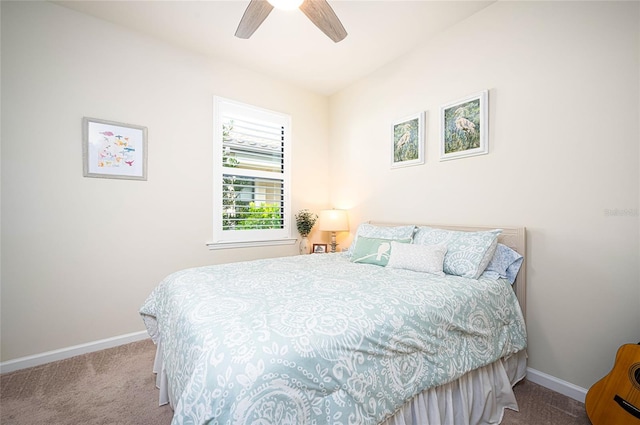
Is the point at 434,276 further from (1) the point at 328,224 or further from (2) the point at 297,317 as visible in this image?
(1) the point at 328,224

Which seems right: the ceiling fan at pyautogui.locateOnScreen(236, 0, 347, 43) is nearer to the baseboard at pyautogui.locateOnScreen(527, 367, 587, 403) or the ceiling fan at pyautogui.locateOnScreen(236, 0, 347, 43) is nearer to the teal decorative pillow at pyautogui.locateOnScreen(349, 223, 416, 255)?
the teal decorative pillow at pyautogui.locateOnScreen(349, 223, 416, 255)

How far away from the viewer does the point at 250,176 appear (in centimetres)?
332

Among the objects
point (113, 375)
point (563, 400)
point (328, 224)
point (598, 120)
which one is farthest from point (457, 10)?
point (113, 375)

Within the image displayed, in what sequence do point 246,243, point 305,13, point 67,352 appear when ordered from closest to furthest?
point 305,13
point 67,352
point 246,243

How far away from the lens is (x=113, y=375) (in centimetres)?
207

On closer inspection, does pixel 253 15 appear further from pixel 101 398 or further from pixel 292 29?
pixel 101 398

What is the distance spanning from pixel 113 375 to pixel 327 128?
11.3 feet

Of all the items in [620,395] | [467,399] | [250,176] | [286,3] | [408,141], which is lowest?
[467,399]

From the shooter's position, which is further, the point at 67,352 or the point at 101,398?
the point at 67,352

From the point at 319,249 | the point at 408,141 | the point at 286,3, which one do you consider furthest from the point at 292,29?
the point at 319,249

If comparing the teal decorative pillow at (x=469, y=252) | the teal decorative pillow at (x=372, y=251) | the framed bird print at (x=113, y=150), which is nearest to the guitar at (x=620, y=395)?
the teal decorative pillow at (x=469, y=252)

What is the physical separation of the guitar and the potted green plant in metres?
2.74

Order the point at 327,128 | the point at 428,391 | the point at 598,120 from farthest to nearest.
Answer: the point at 327,128
the point at 598,120
the point at 428,391

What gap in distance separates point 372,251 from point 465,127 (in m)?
1.32
